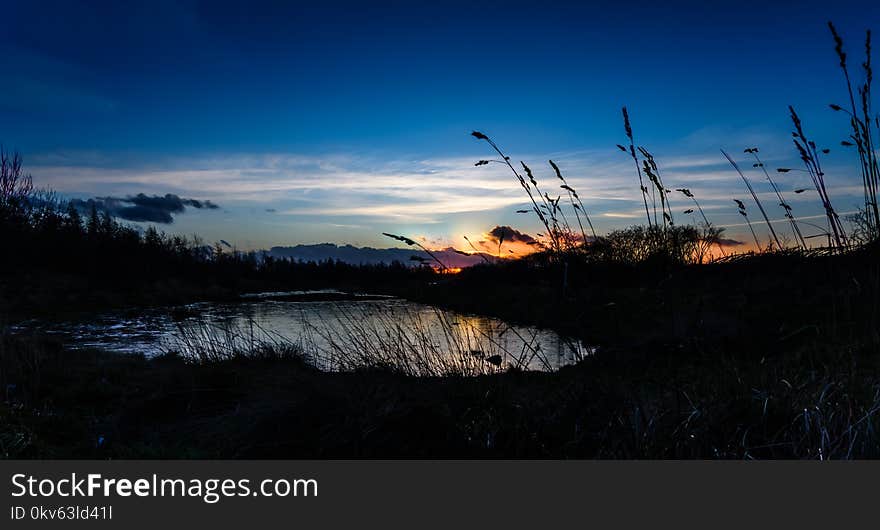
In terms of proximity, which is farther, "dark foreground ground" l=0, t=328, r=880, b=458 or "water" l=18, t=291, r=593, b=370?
"water" l=18, t=291, r=593, b=370

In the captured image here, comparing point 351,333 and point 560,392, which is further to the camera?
point 351,333

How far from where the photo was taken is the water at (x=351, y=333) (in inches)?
176

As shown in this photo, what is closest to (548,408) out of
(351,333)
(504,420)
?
(504,420)

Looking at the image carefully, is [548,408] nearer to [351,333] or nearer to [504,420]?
[504,420]

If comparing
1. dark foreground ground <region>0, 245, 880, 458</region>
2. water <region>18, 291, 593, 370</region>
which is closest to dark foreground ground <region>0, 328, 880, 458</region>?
dark foreground ground <region>0, 245, 880, 458</region>

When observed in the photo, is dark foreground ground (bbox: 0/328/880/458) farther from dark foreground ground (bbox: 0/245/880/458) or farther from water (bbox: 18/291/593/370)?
water (bbox: 18/291/593/370)

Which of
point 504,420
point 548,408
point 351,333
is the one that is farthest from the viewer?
point 351,333

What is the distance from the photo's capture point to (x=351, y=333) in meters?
5.09

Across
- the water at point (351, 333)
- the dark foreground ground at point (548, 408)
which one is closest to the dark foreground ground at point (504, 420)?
the dark foreground ground at point (548, 408)

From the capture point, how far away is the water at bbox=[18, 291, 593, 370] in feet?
14.7

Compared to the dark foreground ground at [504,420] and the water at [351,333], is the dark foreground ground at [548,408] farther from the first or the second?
the water at [351,333]

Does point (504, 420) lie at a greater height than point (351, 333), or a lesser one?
lesser

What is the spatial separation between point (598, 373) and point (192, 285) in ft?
183

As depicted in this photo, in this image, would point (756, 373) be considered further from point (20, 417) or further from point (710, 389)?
point (20, 417)
